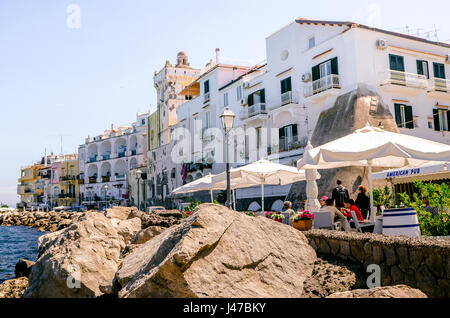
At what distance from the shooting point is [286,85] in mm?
27281

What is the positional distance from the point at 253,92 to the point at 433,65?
12002mm

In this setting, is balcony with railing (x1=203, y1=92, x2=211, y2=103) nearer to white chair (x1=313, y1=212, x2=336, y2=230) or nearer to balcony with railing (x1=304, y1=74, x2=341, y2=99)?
balcony with railing (x1=304, y1=74, x2=341, y2=99)

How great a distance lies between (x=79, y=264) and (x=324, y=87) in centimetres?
1954

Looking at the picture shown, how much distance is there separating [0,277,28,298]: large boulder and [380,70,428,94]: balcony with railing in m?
20.6

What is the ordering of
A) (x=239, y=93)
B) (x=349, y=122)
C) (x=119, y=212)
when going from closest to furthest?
(x=119, y=212) → (x=349, y=122) → (x=239, y=93)

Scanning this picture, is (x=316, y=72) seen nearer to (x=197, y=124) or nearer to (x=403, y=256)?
(x=197, y=124)

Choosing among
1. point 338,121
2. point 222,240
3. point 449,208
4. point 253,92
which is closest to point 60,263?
point 222,240

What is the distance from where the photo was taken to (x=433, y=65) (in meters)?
25.4

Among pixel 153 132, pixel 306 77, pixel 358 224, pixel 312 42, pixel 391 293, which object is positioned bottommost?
pixel 391 293

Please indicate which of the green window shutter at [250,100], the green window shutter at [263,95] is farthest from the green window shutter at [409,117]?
the green window shutter at [250,100]

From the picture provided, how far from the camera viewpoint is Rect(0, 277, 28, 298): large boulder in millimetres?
8666

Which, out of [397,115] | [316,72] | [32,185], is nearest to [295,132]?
[316,72]

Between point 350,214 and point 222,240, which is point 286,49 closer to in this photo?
point 350,214

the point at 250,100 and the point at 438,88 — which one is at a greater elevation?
the point at 250,100
